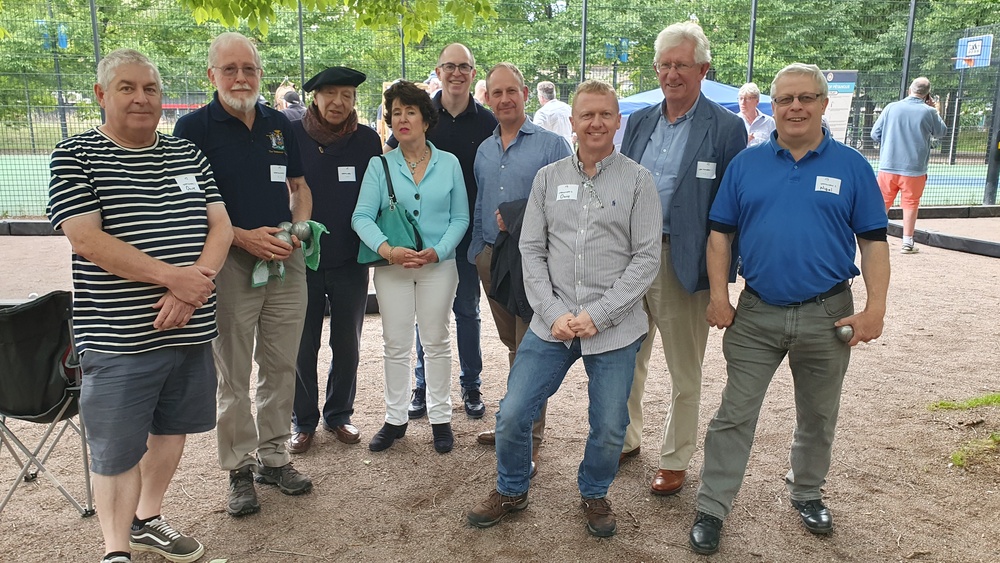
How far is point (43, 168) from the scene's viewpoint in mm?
12188

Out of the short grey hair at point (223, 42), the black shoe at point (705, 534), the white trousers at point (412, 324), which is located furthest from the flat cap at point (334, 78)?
the black shoe at point (705, 534)

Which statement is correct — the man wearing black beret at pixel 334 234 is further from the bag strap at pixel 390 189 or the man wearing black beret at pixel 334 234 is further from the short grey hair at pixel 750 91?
the short grey hair at pixel 750 91

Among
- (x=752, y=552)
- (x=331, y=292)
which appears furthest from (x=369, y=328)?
(x=752, y=552)

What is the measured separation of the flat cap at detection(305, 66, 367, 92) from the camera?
3.97 metres

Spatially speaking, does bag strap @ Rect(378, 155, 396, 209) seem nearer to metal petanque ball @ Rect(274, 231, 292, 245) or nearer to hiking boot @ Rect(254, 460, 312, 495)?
metal petanque ball @ Rect(274, 231, 292, 245)

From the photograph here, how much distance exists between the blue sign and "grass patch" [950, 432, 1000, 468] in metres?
12.0

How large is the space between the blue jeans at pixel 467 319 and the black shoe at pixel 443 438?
0.53 metres

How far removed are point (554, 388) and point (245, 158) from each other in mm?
1784

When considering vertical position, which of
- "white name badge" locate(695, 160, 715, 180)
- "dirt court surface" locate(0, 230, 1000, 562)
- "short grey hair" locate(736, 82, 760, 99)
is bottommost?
"dirt court surface" locate(0, 230, 1000, 562)

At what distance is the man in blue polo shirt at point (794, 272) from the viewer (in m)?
3.07

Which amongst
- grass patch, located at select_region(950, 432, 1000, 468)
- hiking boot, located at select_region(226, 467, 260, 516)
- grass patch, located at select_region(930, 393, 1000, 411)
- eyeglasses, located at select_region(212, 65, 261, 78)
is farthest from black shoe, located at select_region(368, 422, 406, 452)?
grass patch, located at select_region(930, 393, 1000, 411)

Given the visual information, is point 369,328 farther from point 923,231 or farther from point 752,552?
point 923,231

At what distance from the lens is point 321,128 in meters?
4.11

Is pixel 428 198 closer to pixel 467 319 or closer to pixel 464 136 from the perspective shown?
pixel 464 136
